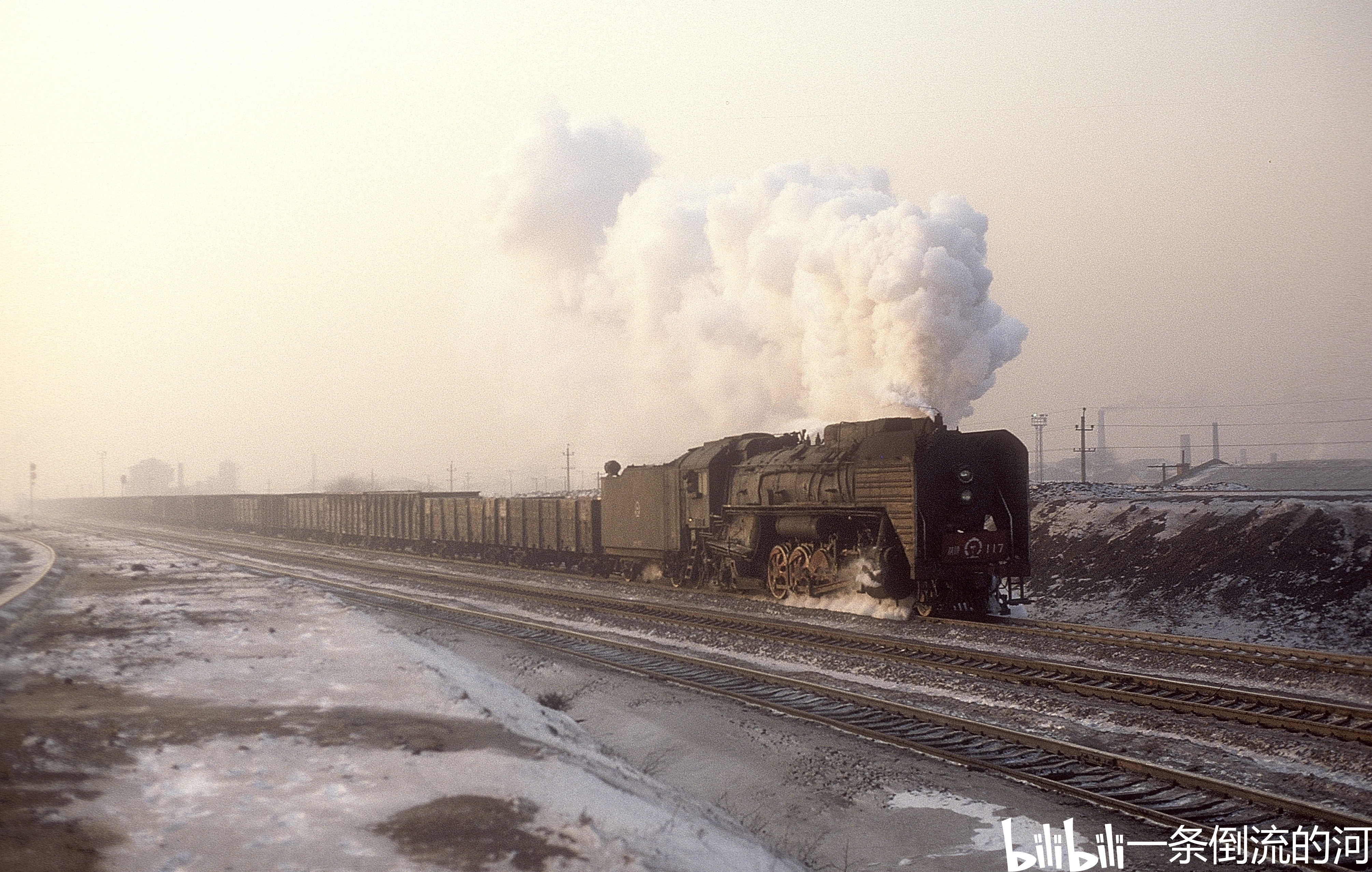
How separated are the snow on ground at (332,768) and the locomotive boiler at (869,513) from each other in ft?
27.2

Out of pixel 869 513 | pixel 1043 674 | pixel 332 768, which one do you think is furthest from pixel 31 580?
pixel 1043 674

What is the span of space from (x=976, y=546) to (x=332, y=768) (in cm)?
1229

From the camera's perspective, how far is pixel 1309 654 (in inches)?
493

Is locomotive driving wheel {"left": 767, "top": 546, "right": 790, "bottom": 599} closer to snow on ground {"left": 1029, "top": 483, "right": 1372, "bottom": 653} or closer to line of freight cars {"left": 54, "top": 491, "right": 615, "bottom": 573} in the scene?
snow on ground {"left": 1029, "top": 483, "right": 1372, "bottom": 653}

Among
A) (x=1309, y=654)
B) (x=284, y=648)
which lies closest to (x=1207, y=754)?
(x=1309, y=654)

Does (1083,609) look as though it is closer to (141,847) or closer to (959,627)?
(959,627)

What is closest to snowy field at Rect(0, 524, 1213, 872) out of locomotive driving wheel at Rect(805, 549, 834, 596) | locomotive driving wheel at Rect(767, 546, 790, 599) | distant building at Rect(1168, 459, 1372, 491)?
locomotive driving wheel at Rect(805, 549, 834, 596)

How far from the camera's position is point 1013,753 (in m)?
8.51

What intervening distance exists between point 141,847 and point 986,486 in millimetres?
14673

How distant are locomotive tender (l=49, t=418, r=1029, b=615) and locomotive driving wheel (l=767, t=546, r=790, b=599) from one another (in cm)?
3

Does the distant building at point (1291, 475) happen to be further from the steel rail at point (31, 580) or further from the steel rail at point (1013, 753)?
the steel rail at point (31, 580)

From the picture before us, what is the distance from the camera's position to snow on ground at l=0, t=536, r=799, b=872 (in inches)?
217

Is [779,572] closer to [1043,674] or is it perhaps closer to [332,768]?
[1043,674]

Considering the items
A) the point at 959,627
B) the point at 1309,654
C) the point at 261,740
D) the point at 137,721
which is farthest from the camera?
the point at 959,627
